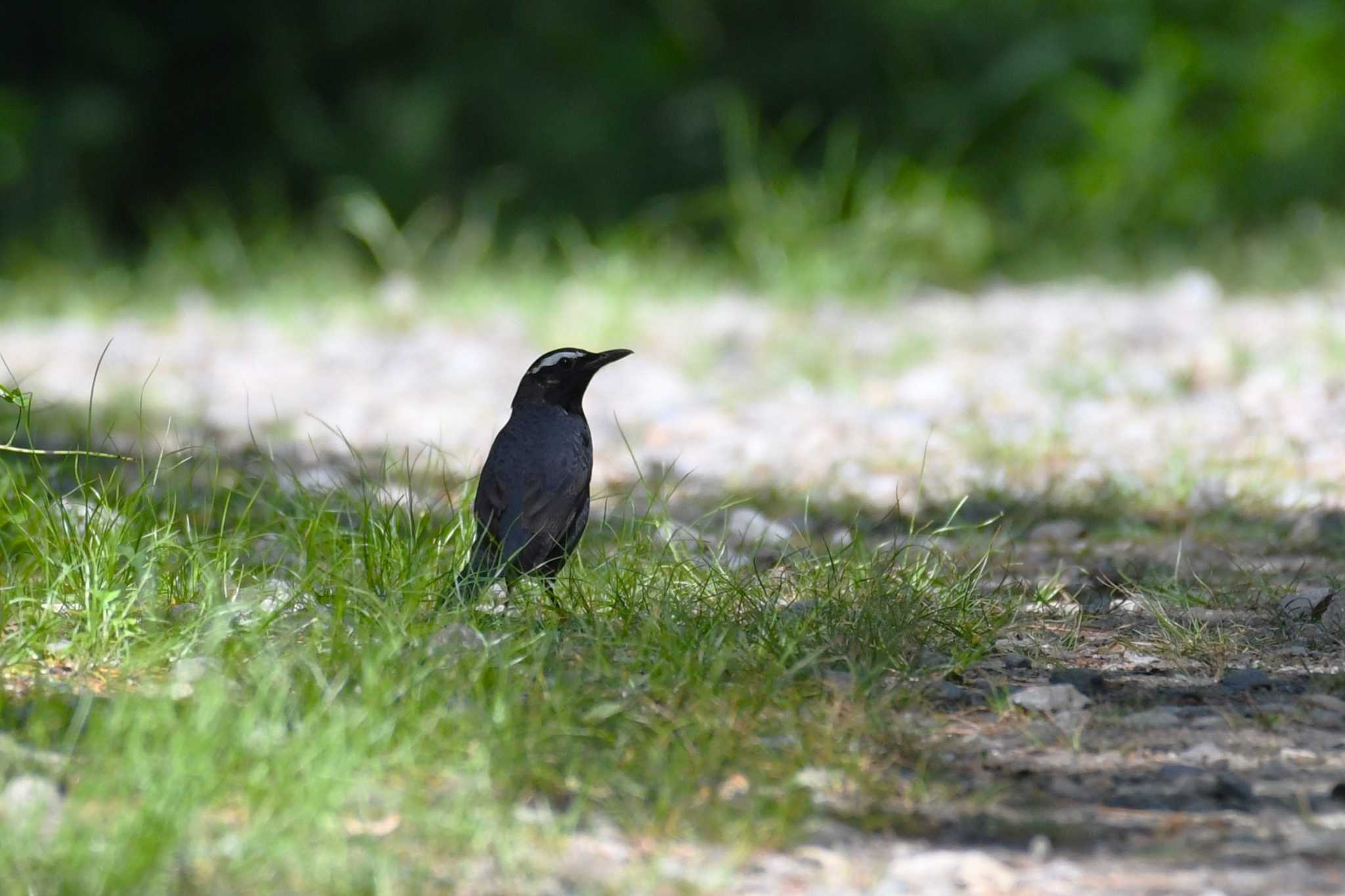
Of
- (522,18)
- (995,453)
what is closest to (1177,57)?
(522,18)

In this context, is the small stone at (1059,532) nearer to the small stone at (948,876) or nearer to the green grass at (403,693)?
the green grass at (403,693)

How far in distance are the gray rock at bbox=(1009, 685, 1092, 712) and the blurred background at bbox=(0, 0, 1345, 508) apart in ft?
14.6

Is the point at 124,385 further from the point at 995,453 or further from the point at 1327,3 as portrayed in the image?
the point at 1327,3

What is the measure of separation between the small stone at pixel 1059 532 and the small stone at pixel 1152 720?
1564 millimetres

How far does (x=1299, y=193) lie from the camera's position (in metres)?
12.1

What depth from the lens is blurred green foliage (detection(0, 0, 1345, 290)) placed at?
11727 mm

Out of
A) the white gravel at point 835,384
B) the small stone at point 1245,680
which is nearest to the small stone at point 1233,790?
the small stone at point 1245,680

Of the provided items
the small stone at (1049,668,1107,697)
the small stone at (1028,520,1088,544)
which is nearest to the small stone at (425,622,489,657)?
the small stone at (1049,668,1107,697)

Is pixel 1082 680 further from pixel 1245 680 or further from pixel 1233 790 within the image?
pixel 1233 790

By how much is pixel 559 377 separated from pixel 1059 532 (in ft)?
4.85

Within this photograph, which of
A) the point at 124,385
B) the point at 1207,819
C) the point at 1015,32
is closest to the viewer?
the point at 1207,819

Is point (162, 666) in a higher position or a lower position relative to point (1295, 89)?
lower

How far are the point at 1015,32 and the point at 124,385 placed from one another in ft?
24.3

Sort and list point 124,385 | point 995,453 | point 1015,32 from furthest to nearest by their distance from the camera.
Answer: point 1015,32, point 124,385, point 995,453
